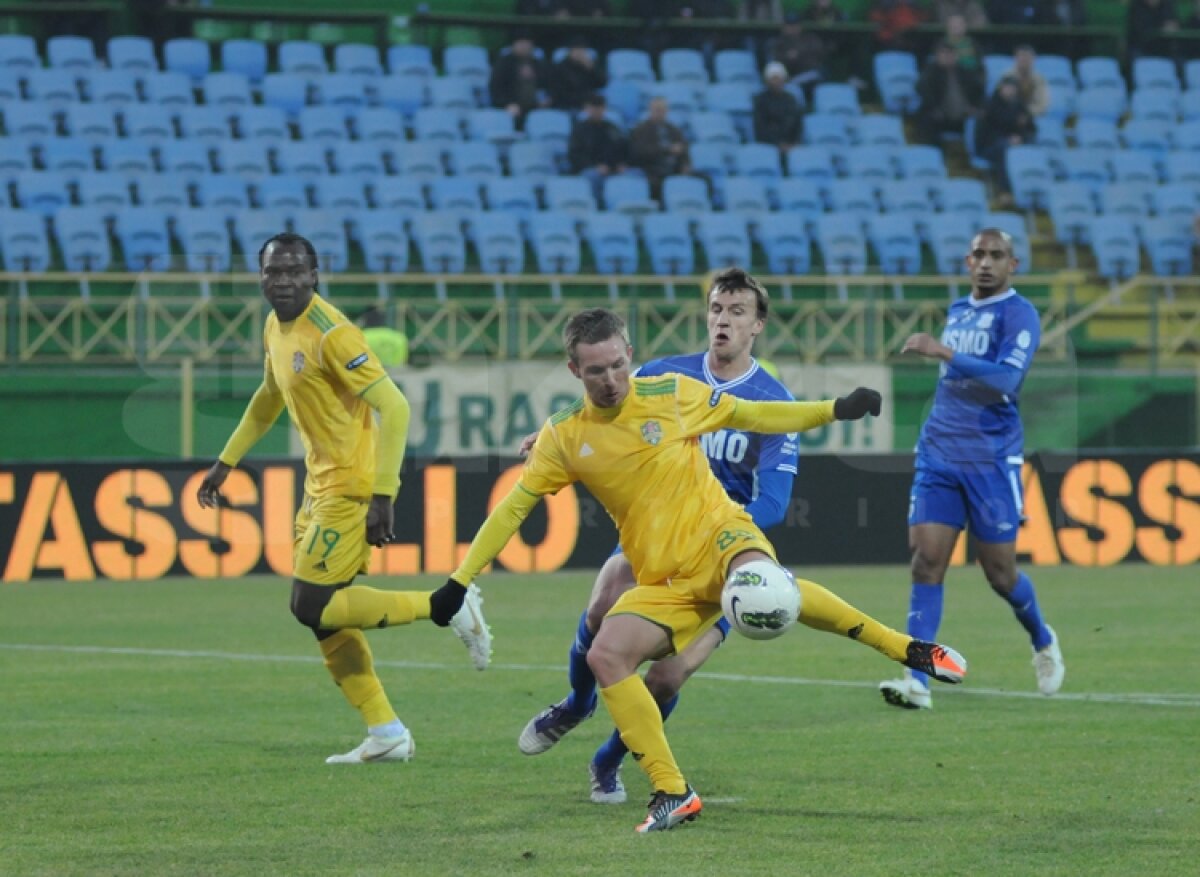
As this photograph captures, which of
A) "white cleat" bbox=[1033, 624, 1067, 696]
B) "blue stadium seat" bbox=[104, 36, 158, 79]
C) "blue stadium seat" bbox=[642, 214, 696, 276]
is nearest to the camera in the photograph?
"white cleat" bbox=[1033, 624, 1067, 696]

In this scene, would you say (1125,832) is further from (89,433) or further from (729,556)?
(89,433)

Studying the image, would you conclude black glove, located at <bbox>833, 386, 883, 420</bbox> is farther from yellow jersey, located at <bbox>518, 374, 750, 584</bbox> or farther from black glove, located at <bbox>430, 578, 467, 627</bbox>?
black glove, located at <bbox>430, 578, 467, 627</bbox>

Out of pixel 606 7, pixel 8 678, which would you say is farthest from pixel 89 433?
pixel 606 7

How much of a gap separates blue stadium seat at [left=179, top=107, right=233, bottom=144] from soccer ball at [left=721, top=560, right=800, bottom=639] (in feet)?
54.3

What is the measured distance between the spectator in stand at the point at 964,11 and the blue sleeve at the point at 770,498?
2103 centimetres

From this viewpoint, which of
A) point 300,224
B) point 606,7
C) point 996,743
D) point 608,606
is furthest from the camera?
point 606,7

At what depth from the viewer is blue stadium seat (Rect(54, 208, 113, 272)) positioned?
19.9 meters

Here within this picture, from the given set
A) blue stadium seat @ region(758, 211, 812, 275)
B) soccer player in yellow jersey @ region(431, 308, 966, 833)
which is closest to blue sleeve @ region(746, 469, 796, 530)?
soccer player in yellow jersey @ region(431, 308, 966, 833)

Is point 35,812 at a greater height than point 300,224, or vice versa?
point 300,224

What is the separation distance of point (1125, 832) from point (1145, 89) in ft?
72.3

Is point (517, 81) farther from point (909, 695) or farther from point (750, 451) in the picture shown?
point (750, 451)

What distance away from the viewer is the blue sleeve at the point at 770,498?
23.4ft

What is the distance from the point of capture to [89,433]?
18.4 meters

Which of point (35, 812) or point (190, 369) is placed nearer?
point (35, 812)
